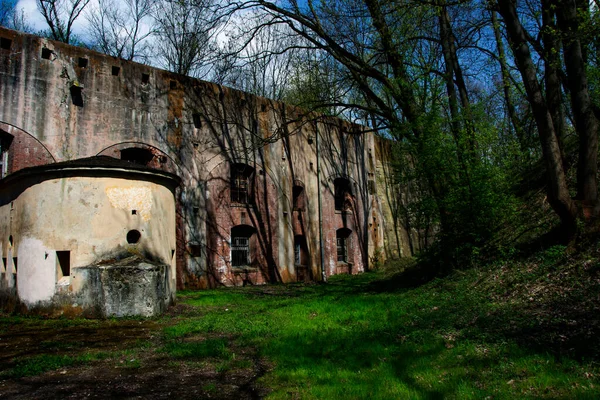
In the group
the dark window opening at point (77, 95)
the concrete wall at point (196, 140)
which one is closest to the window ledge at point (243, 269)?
the concrete wall at point (196, 140)

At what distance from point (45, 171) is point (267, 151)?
417 inches

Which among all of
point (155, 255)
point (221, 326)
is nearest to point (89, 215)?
point (155, 255)

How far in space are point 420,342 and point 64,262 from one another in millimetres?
7411

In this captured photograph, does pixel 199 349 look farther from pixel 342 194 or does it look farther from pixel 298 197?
pixel 342 194

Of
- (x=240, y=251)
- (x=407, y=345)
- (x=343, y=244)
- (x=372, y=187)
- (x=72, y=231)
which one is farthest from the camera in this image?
(x=372, y=187)

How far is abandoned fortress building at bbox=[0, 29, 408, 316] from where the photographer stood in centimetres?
939

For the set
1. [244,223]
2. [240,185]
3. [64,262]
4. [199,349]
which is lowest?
[199,349]

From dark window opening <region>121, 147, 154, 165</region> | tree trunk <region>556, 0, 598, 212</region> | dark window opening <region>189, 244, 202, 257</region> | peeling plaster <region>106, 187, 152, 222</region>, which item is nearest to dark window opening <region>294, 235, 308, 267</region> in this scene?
dark window opening <region>189, 244, 202, 257</region>

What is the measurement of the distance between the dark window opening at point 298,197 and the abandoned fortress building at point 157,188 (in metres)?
0.06

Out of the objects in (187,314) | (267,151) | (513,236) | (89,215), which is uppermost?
(267,151)

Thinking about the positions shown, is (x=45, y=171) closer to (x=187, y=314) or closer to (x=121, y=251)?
(x=121, y=251)

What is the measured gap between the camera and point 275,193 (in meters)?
19.1

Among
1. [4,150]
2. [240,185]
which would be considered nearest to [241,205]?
[240,185]

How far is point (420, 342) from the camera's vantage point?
6.16 meters
